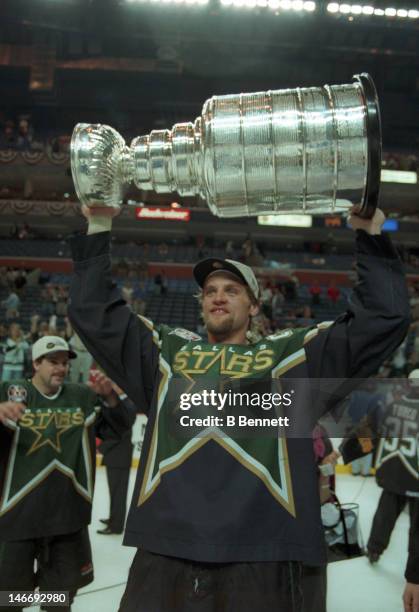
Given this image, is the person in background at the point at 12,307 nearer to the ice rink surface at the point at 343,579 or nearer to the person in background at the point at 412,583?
the ice rink surface at the point at 343,579

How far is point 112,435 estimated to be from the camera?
2.86 m

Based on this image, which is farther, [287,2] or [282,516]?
[287,2]

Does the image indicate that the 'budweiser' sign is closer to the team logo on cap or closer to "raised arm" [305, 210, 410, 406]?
the team logo on cap

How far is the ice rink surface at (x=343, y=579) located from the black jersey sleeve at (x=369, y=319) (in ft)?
8.13

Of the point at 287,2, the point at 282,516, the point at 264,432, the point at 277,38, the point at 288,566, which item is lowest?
the point at 288,566

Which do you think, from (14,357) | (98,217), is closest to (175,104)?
(14,357)

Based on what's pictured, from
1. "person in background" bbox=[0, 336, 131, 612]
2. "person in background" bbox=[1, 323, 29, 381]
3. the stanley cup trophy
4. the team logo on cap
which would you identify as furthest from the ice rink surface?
"person in background" bbox=[1, 323, 29, 381]

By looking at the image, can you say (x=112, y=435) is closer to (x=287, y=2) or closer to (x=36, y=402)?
(x=36, y=402)

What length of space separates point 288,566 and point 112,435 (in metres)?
1.72

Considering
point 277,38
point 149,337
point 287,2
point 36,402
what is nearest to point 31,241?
point 277,38

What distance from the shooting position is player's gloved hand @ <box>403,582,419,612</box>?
1850 mm

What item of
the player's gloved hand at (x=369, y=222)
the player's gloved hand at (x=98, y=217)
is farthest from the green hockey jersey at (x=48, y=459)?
the player's gloved hand at (x=369, y=222)

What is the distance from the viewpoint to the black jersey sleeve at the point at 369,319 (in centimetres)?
137

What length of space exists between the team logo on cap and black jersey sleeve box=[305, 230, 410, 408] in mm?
1657
